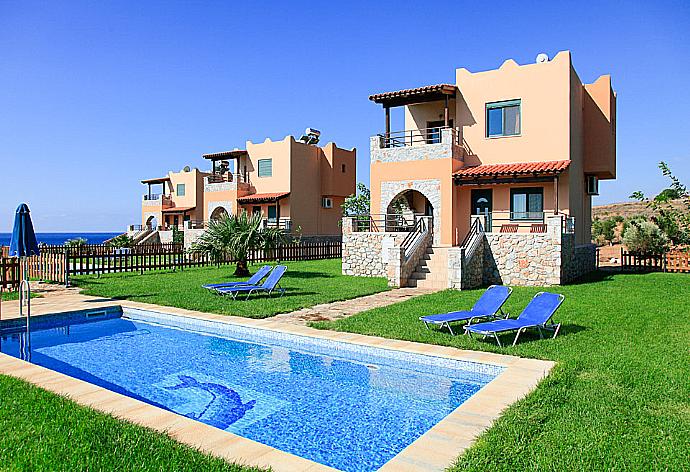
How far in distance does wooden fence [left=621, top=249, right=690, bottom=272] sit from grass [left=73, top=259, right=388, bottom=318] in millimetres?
12204

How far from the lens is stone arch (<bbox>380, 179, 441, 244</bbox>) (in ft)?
69.0

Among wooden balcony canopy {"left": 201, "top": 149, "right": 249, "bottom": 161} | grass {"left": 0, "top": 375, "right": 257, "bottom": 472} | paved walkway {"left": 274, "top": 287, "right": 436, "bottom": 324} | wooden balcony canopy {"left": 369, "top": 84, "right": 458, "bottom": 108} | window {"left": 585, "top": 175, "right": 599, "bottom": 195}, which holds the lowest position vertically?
grass {"left": 0, "top": 375, "right": 257, "bottom": 472}

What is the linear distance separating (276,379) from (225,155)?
35055mm

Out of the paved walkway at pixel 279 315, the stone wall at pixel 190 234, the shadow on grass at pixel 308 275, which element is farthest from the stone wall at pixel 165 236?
the paved walkway at pixel 279 315

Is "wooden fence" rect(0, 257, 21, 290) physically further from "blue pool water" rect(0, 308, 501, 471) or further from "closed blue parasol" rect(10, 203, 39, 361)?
"closed blue parasol" rect(10, 203, 39, 361)

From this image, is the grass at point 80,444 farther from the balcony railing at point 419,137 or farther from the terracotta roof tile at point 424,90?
the terracotta roof tile at point 424,90

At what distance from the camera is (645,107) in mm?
18203

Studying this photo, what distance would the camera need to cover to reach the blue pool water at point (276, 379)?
5621 millimetres

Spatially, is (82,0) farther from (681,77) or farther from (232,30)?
(681,77)

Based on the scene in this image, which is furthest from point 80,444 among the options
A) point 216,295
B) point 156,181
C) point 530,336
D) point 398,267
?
point 156,181

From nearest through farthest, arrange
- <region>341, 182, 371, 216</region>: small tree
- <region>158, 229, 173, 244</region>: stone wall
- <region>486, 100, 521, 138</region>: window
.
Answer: <region>486, 100, 521, 138</region>: window → <region>341, 182, 371, 216</region>: small tree → <region>158, 229, 173, 244</region>: stone wall

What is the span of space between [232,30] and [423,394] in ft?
48.4

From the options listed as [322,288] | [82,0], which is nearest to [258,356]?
[322,288]

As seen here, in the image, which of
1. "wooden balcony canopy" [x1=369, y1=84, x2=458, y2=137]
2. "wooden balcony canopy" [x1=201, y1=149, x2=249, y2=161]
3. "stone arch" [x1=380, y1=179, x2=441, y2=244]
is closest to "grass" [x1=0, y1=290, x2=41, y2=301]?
"stone arch" [x1=380, y1=179, x2=441, y2=244]
